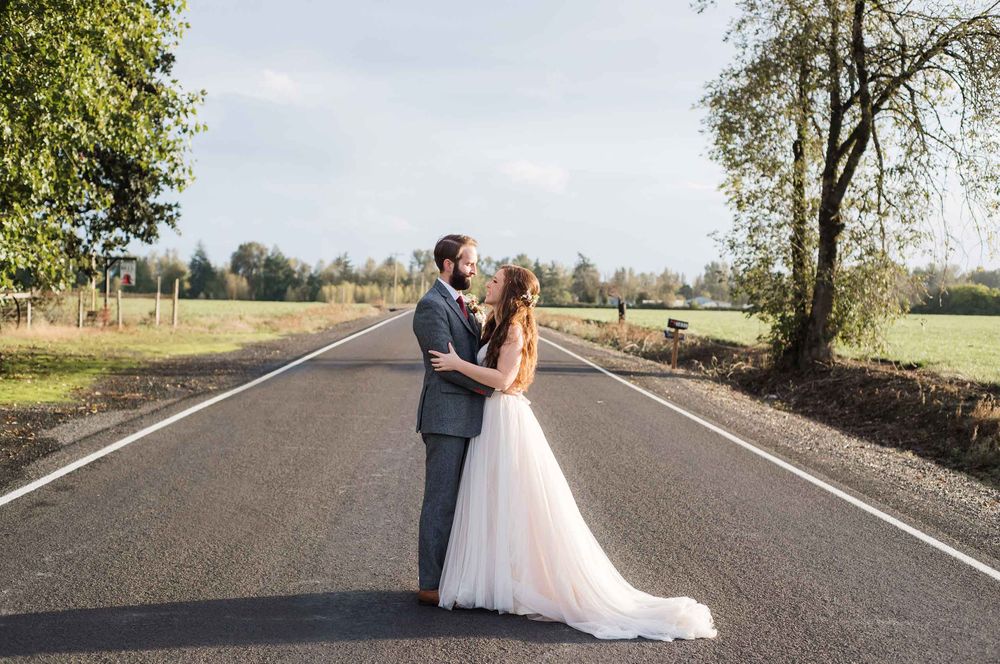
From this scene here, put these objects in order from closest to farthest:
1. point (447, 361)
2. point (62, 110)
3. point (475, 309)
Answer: point (447, 361) < point (475, 309) < point (62, 110)

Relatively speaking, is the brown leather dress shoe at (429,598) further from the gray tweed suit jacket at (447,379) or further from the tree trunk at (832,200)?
the tree trunk at (832,200)

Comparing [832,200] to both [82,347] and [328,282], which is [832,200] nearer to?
[82,347]

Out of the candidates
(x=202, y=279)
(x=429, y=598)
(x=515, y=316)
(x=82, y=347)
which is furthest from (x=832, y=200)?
(x=202, y=279)

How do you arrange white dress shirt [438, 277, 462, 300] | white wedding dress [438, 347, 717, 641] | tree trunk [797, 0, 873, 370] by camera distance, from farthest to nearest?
tree trunk [797, 0, 873, 370], white dress shirt [438, 277, 462, 300], white wedding dress [438, 347, 717, 641]

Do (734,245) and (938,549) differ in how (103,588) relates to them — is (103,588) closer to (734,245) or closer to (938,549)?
(938,549)

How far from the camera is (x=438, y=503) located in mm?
5035

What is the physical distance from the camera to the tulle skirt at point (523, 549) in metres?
4.81

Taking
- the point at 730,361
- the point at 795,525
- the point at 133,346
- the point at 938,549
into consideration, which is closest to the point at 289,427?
the point at 795,525

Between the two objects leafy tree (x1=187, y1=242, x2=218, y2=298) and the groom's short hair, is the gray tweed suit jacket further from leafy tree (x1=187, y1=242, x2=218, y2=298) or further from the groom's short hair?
leafy tree (x1=187, y1=242, x2=218, y2=298)

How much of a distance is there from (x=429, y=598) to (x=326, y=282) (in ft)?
429

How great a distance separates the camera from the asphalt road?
4.40 meters

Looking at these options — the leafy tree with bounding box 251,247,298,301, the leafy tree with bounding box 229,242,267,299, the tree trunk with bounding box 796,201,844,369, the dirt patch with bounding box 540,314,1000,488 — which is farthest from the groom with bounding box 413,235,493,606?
the leafy tree with bounding box 229,242,267,299

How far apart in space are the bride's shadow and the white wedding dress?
0.40ft

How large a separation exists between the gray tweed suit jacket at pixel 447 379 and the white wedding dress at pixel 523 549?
0.38ft
